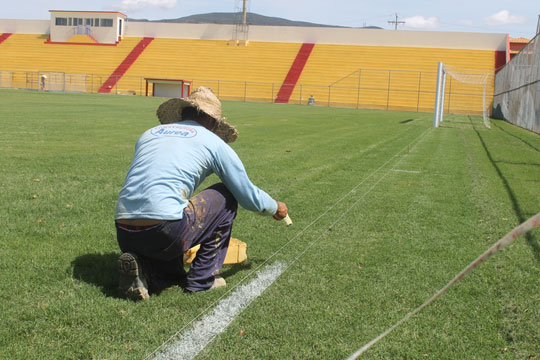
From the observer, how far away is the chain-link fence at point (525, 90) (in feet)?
65.3

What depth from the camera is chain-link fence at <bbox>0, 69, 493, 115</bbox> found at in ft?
150

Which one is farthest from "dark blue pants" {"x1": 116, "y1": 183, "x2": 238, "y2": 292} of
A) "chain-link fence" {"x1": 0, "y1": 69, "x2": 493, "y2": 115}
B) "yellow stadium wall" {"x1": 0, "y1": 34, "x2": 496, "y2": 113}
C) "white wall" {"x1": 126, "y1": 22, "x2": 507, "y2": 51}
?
"white wall" {"x1": 126, "y1": 22, "x2": 507, "y2": 51}

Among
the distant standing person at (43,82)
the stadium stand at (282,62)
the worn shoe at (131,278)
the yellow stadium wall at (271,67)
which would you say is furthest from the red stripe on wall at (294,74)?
the worn shoe at (131,278)

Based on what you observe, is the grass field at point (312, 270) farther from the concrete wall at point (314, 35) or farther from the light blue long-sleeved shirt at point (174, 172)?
the concrete wall at point (314, 35)

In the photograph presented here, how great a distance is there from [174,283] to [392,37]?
5446 cm

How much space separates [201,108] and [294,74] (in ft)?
160

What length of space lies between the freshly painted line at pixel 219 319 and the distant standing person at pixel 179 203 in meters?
0.23

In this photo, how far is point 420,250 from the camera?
480 centimetres

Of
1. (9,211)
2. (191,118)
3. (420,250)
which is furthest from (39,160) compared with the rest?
(420,250)

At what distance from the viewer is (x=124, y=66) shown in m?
55.7

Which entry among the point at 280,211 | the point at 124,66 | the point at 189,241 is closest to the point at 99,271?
the point at 189,241

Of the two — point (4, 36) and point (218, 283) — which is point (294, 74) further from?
point (218, 283)

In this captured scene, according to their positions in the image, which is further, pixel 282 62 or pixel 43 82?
pixel 282 62

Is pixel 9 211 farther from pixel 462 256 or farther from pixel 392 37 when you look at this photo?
pixel 392 37
